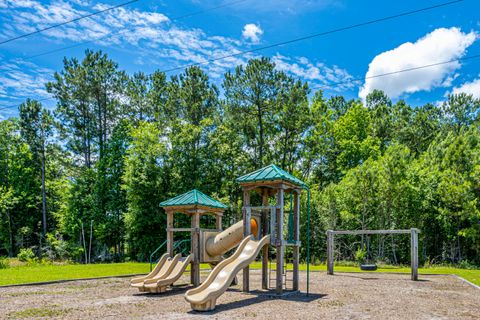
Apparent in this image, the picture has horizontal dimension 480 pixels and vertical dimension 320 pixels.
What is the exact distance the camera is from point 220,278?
8.88 m

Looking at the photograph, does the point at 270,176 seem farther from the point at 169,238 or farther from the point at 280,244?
the point at 169,238

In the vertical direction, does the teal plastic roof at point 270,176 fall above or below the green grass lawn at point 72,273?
above

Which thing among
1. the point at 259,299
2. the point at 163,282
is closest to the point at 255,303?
the point at 259,299

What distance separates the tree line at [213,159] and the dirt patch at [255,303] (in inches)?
420

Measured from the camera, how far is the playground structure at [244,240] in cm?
991

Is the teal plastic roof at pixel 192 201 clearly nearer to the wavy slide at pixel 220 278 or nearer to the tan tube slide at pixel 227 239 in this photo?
the tan tube slide at pixel 227 239

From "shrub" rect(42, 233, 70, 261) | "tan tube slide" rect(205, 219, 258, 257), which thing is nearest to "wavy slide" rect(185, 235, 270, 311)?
"tan tube slide" rect(205, 219, 258, 257)

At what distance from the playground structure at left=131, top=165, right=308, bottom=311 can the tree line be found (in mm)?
12540

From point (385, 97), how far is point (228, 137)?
1999 cm

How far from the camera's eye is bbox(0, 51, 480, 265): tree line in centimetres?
2286

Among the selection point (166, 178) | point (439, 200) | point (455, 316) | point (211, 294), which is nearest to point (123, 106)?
point (166, 178)

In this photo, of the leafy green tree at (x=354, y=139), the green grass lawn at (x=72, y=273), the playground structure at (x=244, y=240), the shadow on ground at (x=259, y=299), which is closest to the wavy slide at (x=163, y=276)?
the playground structure at (x=244, y=240)

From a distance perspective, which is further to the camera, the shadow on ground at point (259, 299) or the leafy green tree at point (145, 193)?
the leafy green tree at point (145, 193)

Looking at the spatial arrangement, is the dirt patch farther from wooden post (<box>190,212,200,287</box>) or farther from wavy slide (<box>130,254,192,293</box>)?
wooden post (<box>190,212,200,287</box>)
